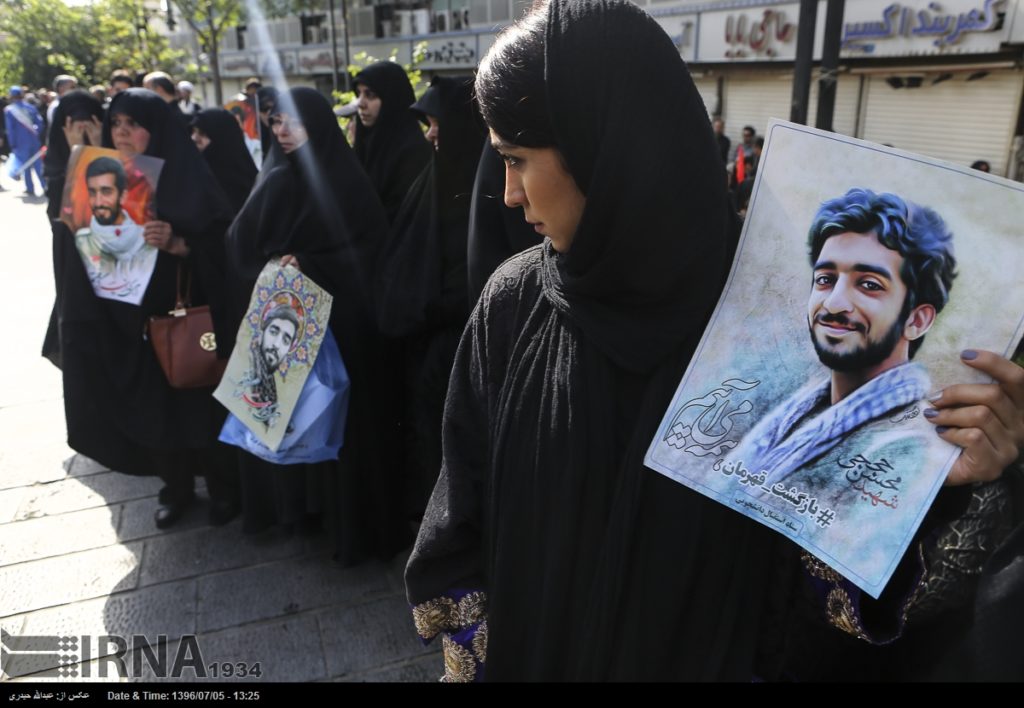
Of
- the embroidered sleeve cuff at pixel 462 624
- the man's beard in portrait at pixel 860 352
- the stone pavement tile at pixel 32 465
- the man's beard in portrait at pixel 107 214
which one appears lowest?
the stone pavement tile at pixel 32 465

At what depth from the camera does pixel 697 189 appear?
3.54 feet

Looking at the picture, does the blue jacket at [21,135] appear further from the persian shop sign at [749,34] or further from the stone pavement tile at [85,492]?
the stone pavement tile at [85,492]

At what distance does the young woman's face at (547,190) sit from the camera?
116cm

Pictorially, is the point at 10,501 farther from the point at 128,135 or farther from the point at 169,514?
the point at 128,135

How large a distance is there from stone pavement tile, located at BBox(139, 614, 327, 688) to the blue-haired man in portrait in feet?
7.09

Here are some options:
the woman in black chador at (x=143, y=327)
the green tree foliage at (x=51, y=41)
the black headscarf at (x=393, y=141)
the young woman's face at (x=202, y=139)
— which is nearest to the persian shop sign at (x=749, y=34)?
the young woman's face at (x=202, y=139)

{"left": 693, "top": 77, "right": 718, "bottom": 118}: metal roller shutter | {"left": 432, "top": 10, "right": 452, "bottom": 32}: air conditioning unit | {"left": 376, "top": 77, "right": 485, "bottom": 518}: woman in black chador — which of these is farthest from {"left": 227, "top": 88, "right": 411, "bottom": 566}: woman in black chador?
{"left": 432, "top": 10, "right": 452, "bottom": 32}: air conditioning unit

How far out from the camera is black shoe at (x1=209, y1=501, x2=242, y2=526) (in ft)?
11.9

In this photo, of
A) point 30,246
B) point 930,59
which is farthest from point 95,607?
point 930,59

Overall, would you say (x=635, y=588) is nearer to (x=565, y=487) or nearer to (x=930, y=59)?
(x=565, y=487)

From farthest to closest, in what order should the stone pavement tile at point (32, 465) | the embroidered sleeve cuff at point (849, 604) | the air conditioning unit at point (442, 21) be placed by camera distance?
the air conditioning unit at point (442, 21)
the stone pavement tile at point (32, 465)
the embroidered sleeve cuff at point (849, 604)

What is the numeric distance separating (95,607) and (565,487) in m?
2.57

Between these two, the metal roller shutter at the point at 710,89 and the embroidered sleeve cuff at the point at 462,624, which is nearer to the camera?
the embroidered sleeve cuff at the point at 462,624

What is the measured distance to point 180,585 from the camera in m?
3.13
